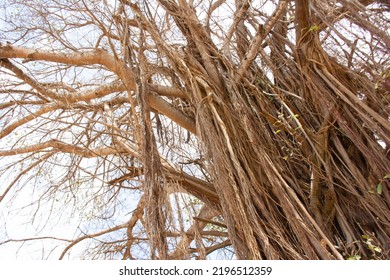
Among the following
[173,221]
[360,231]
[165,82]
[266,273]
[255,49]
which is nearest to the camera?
[266,273]

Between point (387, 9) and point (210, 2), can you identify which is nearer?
point (387, 9)

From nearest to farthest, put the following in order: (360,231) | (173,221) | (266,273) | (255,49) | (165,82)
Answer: (266,273) → (173,221) → (360,231) → (255,49) → (165,82)

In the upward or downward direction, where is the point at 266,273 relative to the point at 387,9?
downward

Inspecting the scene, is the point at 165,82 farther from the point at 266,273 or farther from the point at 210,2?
the point at 266,273

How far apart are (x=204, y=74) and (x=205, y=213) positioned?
3.73ft

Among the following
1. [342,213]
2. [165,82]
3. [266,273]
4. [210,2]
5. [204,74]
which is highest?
[210,2]

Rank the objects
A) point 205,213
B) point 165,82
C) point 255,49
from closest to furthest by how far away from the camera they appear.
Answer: point 255,49 < point 165,82 < point 205,213

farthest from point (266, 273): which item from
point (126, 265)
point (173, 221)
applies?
point (126, 265)

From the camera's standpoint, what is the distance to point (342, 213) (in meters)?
1.98

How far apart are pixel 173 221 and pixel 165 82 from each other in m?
1.06

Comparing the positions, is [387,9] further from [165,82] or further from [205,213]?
[205,213]

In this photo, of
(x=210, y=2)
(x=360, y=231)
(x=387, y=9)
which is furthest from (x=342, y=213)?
(x=210, y=2)

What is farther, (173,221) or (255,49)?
(255,49)

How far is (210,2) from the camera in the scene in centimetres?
256
